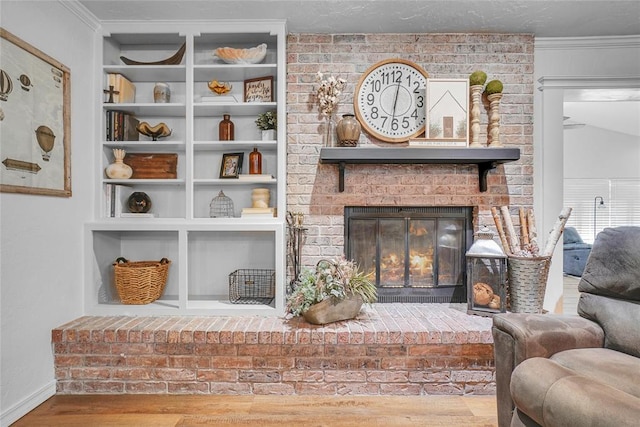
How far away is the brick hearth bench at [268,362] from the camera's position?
6.73 feet

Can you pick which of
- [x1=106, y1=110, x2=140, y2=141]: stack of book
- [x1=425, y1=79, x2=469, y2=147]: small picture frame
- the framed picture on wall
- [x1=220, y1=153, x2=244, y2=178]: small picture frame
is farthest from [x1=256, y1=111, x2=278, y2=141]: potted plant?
the framed picture on wall

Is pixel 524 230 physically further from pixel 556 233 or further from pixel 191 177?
pixel 191 177

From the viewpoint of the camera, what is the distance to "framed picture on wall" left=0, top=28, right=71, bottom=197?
1737 mm

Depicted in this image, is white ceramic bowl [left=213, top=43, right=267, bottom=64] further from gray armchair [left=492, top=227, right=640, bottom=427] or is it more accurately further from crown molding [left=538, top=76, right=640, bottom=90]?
gray armchair [left=492, top=227, right=640, bottom=427]

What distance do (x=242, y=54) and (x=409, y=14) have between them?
1.12 meters

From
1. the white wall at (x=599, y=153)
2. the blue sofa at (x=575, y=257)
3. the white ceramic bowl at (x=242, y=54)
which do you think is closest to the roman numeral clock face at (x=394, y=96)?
the white ceramic bowl at (x=242, y=54)

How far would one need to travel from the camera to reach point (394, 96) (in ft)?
8.45

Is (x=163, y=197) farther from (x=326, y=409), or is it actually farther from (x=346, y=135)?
(x=326, y=409)

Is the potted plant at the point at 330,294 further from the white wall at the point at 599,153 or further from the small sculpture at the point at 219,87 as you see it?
the white wall at the point at 599,153

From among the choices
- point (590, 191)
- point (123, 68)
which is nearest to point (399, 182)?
point (123, 68)

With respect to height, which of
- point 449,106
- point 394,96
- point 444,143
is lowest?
point 444,143

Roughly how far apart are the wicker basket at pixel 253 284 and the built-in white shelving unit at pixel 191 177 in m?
0.06

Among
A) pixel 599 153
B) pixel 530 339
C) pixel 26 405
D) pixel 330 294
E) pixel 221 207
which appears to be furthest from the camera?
pixel 599 153

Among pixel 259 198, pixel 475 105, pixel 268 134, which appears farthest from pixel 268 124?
pixel 475 105
